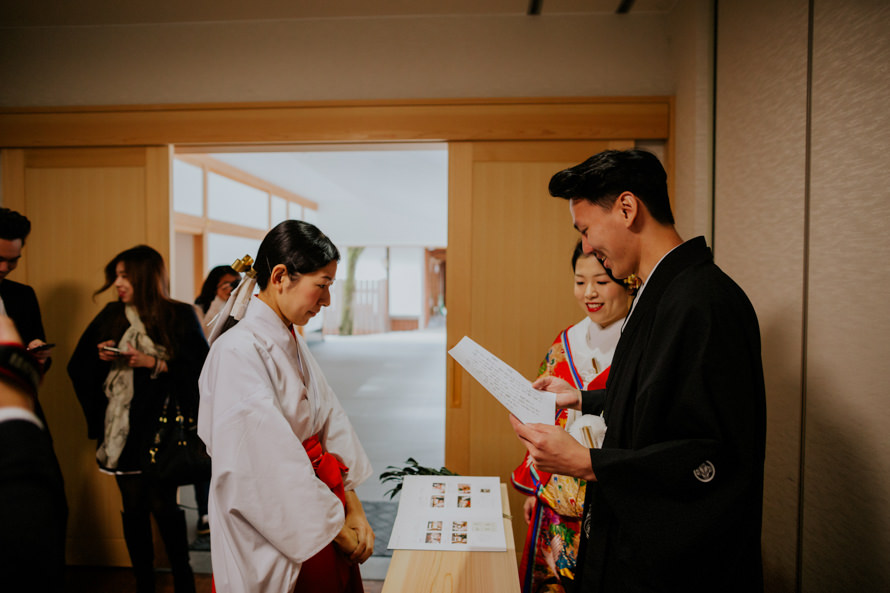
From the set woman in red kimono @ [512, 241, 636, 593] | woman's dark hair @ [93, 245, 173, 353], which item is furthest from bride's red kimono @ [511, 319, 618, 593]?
woman's dark hair @ [93, 245, 173, 353]

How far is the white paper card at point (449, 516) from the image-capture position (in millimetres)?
1268

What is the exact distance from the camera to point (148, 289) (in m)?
2.21

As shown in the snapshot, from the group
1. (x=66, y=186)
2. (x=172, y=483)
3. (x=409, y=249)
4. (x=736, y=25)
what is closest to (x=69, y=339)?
(x=66, y=186)

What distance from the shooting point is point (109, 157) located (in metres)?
2.65

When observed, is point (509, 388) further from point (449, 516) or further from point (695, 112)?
point (695, 112)

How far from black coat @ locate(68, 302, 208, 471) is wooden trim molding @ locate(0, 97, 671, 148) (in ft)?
3.29

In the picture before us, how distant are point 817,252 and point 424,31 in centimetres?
208

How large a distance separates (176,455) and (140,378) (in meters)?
0.41

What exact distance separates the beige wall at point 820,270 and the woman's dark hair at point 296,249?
4.74 ft

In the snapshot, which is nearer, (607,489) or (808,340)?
(607,489)

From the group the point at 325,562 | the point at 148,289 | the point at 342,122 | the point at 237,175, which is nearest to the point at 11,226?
the point at 148,289

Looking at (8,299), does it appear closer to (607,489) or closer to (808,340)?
(607,489)

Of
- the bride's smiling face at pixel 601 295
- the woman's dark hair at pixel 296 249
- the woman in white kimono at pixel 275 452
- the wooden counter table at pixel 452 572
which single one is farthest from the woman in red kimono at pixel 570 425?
the woman's dark hair at pixel 296 249

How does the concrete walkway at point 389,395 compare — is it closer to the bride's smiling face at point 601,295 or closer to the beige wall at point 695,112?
the bride's smiling face at point 601,295
